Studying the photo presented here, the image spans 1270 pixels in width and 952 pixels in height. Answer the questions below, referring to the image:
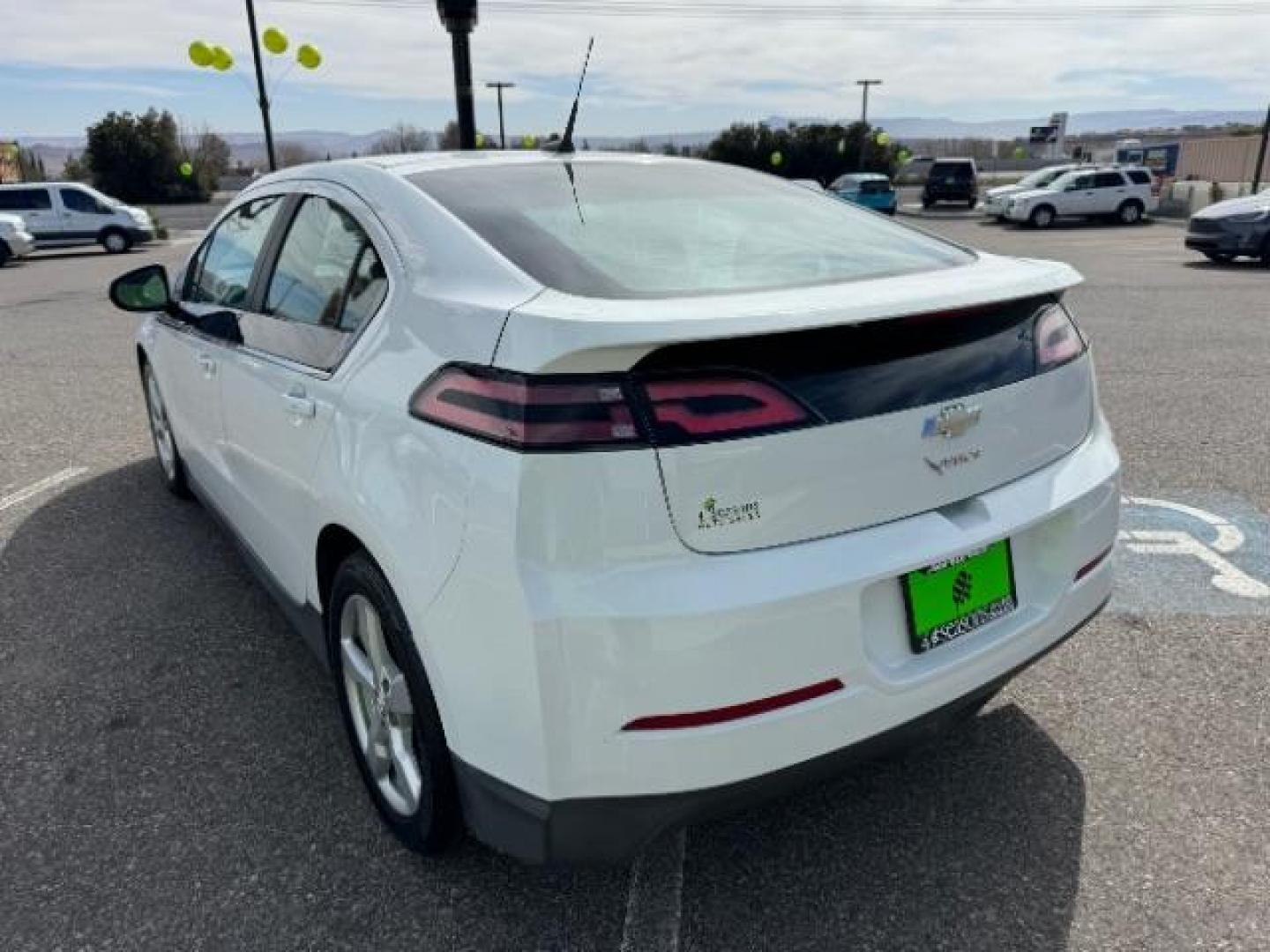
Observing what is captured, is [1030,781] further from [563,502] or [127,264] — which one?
[127,264]

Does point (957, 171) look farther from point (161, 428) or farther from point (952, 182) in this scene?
point (161, 428)

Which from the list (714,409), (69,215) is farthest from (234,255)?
(69,215)

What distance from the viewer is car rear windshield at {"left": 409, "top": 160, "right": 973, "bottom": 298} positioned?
6.75 ft

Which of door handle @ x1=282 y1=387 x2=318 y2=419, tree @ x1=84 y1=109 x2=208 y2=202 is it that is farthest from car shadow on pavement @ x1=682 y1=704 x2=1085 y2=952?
tree @ x1=84 y1=109 x2=208 y2=202

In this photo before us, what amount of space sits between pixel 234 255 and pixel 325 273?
1059mm

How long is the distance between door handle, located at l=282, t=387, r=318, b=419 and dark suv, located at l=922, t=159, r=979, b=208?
125ft

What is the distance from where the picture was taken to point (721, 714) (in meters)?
1.71

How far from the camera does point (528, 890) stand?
2.19 meters

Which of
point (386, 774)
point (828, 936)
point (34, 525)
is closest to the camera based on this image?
point (828, 936)

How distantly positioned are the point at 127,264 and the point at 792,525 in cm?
2233

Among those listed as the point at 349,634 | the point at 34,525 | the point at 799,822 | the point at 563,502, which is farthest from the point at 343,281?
the point at 34,525

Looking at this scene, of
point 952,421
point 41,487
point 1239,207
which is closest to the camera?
point 952,421

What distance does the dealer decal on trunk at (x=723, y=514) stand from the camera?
1683 mm

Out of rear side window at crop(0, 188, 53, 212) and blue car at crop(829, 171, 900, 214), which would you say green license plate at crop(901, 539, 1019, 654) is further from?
blue car at crop(829, 171, 900, 214)
